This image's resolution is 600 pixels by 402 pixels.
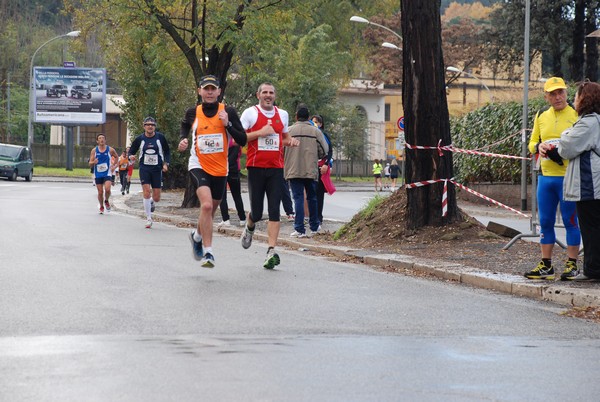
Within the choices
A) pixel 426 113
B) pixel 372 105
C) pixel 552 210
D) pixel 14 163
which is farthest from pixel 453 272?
pixel 372 105

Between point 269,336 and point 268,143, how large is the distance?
209 inches

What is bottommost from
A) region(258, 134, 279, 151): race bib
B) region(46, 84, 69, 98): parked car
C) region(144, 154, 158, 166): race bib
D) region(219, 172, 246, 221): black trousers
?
region(219, 172, 246, 221): black trousers

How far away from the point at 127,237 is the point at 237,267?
464cm

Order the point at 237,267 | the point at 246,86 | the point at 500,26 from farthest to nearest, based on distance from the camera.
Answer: the point at 246,86, the point at 500,26, the point at 237,267

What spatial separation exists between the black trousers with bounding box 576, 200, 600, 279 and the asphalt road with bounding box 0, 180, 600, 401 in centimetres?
82

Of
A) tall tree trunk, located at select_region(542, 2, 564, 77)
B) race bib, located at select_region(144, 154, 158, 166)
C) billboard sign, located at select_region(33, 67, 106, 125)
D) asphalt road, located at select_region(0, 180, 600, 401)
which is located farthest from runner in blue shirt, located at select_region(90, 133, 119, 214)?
billboard sign, located at select_region(33, 67, 106, 125)

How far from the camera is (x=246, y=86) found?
59031mm

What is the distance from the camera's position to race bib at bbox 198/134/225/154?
12000 millimetres

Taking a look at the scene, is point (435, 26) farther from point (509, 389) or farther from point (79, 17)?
point (79, 17)

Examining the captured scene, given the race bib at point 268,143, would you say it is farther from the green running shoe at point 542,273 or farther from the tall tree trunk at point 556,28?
the tall tree trunk at point 556,28

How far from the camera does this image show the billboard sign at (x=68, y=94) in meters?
64.4

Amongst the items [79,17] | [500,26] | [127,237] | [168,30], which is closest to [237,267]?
[127,237]

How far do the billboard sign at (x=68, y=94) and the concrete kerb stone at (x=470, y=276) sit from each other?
5055 cm

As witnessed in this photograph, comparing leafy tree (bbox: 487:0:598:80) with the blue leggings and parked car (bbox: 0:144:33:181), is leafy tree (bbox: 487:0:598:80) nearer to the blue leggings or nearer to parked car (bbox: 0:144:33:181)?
parked car (bbox: 0:144:33:181)
